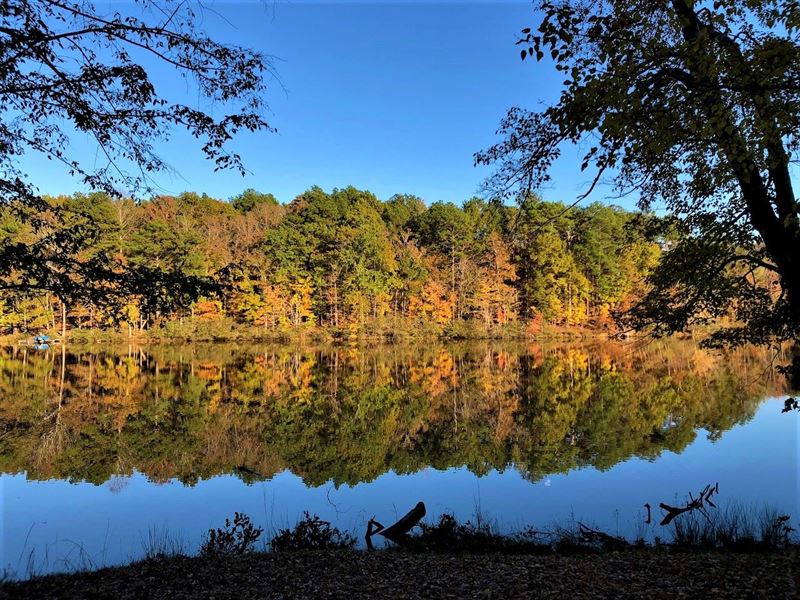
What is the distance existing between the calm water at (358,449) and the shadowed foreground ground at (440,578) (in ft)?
7.04

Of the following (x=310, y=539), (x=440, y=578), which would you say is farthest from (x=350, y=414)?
(x=440, y=578)

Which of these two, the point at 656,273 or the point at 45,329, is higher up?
the point at 45,329

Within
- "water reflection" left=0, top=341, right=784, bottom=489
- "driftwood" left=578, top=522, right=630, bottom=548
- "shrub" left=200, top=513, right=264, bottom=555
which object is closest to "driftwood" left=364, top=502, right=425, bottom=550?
"shrub" left=200, top=513, right=264, bottom=555

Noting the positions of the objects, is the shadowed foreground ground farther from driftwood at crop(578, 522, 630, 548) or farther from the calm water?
the calm water

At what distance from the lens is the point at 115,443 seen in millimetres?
12375

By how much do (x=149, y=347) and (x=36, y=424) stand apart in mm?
23966

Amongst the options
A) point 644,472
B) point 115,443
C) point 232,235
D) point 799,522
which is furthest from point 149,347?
point 799,522

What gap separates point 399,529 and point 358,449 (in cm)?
510

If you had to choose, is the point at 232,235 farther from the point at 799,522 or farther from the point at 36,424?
the point at 799,522

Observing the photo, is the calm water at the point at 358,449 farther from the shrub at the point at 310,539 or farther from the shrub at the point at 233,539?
the shrub at the point at 310,539

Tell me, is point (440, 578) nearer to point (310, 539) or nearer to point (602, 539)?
point (310, 539)

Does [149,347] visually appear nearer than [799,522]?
No

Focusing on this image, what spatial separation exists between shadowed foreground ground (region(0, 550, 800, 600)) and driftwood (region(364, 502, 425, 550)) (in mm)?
1504

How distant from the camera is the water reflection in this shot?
11.1 meters
